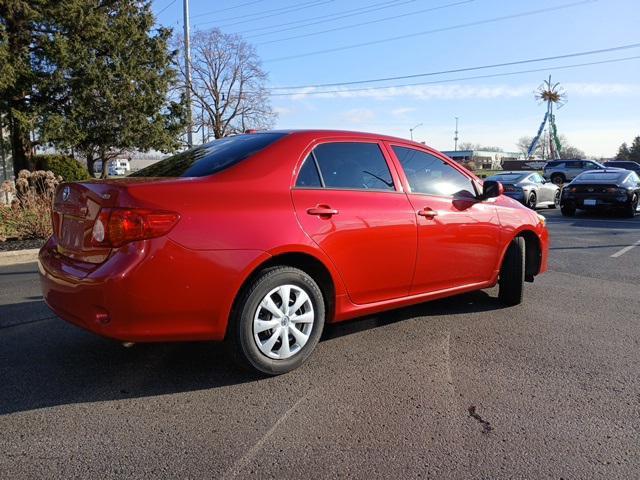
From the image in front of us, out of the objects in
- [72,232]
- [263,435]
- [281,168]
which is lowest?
[263,435]

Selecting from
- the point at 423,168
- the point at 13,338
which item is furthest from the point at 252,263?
the point at 13,338

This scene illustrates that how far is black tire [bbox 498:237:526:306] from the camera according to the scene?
16.6 ft

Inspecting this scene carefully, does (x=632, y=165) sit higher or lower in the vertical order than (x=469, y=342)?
higher

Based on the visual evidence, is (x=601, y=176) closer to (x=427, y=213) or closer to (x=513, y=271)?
(x=513, y=271)

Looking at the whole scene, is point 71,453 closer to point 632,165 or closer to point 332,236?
point 332,236

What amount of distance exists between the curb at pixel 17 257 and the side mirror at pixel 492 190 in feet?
22.1

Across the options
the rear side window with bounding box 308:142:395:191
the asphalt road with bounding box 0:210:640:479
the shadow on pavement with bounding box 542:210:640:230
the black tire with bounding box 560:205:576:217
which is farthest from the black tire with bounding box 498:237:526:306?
the black tire with bounding box 560:205:576:217

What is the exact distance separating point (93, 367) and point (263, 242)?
1.54 metres

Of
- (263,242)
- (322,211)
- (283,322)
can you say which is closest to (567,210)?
(322,211)

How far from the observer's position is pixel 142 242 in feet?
9.55

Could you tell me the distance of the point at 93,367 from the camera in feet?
11.8

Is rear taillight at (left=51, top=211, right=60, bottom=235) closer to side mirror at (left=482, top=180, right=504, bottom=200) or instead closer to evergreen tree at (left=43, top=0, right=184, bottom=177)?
side mirror at (left=482, top=180, right=504, bottom=200)

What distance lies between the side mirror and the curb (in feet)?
22.1

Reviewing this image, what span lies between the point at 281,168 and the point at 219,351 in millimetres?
1484
